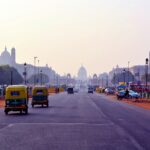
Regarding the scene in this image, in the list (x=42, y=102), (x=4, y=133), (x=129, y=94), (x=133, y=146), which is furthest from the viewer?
(x=129, y=94)

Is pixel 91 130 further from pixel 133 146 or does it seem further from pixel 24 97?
pixel 24 97

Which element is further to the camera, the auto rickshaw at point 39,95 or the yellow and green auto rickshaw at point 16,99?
the auto rickshaw at point 39,95

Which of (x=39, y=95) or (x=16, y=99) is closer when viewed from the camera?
(x=16, y=99)

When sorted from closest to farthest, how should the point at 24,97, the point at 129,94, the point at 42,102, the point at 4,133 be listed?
the point at 4,133, the point at 24,97, the point at 42,102, the point at 129,94

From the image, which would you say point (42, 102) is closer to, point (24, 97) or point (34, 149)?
point (24, 97)

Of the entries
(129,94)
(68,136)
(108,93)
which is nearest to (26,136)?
(68,136)

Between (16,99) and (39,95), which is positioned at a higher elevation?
(39,95)

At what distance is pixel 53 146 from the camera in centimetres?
2006

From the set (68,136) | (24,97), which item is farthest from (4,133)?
(24,97)

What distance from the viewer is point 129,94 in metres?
99.4

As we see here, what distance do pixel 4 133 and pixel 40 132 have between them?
1.65 m

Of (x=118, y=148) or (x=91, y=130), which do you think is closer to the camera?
(x=118, y=148)

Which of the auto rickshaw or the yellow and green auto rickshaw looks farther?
the auto rickshaw

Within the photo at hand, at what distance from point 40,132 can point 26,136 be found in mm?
2221
